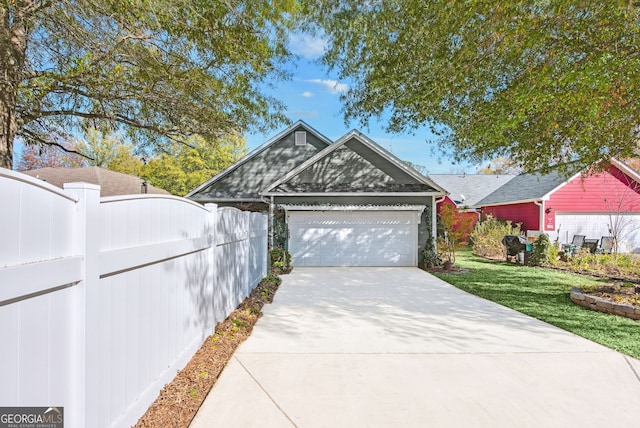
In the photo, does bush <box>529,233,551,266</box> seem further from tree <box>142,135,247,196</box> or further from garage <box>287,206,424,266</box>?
tree <box>142,135,247,196</box>

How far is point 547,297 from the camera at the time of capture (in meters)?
7.72

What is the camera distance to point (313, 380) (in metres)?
3.57

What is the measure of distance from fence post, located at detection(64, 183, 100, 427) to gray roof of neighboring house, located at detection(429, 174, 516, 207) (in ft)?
80.7

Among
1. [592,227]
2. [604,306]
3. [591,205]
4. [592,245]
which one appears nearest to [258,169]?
[604,306]

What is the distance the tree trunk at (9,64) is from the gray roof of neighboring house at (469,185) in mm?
23484

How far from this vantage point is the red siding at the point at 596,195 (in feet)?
56.3

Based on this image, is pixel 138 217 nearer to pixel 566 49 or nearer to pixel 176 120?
pixel 176 120

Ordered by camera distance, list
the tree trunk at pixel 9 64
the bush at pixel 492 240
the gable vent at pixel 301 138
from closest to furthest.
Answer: the tree trunk at pixel 9 64
the gable vent at pixel 301 138
the bush at pixel 492 240

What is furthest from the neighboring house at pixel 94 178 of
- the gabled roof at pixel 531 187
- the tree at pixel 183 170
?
the tree at pixel 183 170

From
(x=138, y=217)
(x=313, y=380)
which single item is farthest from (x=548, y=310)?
(x=138, y=217)

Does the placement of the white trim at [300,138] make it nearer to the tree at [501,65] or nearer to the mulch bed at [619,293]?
the tree at [501,65]

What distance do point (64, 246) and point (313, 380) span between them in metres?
2.62

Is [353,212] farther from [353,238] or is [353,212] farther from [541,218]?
[541,218]

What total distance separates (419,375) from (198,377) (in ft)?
7.30
